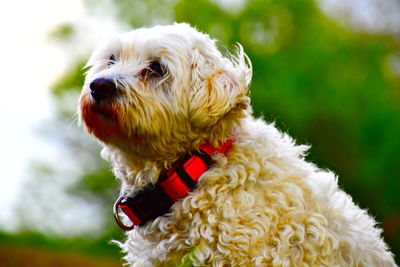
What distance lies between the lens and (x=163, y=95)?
4.44 metres

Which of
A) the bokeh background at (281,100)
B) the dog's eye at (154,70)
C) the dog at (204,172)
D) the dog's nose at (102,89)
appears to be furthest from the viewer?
the bokeh background at (281,100)

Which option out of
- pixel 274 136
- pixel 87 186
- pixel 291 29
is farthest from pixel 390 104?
pixel 274 136

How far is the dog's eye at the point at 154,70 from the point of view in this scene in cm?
450

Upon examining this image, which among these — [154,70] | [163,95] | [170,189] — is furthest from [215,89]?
[170,189]

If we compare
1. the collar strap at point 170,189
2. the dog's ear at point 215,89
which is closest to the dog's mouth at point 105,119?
the collar strap at point 170,189

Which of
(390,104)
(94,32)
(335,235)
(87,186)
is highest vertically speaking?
(94,32)

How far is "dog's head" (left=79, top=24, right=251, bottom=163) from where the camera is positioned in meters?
4.28

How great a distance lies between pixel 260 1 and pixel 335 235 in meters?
19.3

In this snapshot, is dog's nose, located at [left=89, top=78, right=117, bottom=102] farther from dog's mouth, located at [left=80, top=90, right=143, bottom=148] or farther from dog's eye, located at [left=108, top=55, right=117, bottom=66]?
dog's eye, located at [left=108, top=55, right=117, bottom=66]

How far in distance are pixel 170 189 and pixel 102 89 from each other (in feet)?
2.69

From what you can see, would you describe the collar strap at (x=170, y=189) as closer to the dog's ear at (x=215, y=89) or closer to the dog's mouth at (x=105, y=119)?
the dog's ear at (x=215, y=89)

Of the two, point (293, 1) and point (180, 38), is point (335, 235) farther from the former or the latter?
point (293, 1)

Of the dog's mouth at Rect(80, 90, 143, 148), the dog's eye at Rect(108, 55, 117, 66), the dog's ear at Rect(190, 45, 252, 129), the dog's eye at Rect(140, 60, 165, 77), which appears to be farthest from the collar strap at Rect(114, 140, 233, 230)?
the dog's eye at Rect(108, 55, 117, 66)

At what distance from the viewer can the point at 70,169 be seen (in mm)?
18703
